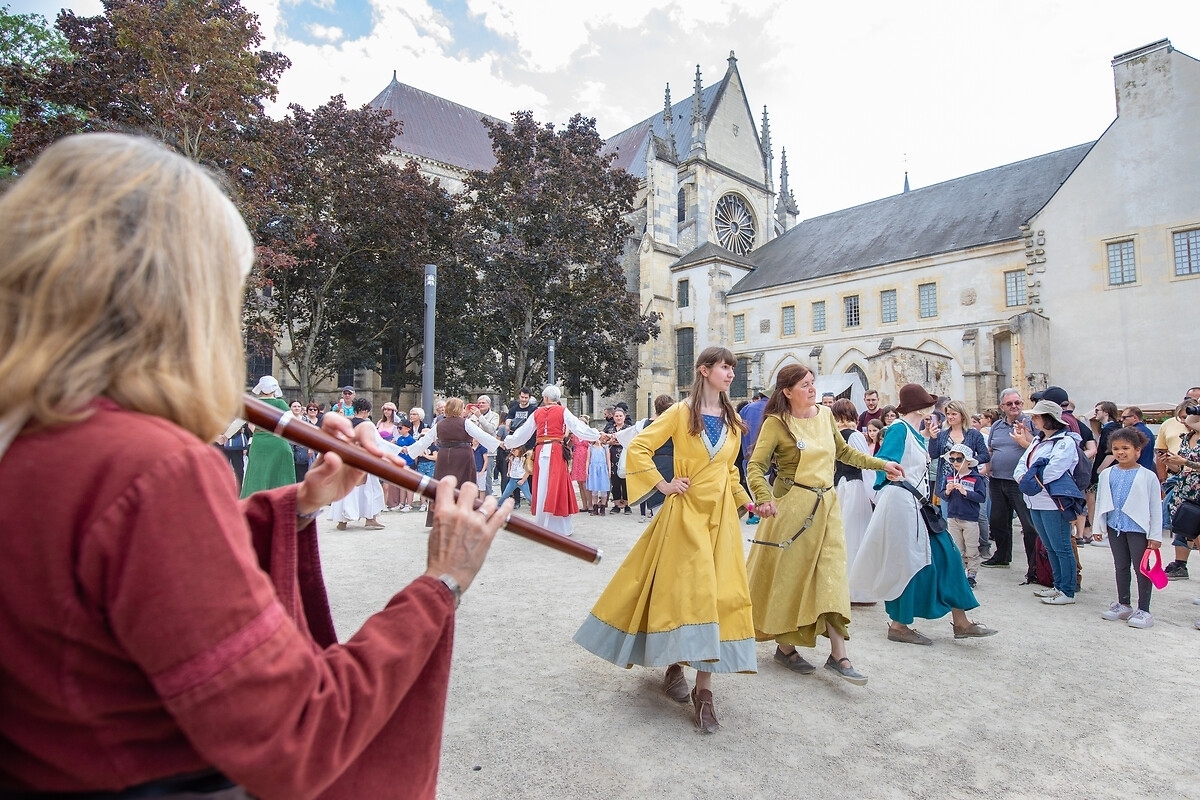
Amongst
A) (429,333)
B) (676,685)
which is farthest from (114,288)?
(429,333)

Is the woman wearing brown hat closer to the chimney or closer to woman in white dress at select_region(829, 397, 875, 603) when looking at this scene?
woman in white dress at select_region(829, 397, 875, 603)

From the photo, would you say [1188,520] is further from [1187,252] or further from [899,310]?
[899,310]

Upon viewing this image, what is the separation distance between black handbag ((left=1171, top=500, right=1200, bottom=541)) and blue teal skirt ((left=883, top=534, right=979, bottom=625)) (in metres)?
3.36

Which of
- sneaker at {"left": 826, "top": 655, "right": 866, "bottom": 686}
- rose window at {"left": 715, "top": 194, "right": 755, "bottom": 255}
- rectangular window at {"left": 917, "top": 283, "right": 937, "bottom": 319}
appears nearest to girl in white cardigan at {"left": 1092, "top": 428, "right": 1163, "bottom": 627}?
sneaker at {"left": 826, "top": 655, "right": 866, "bottom": 686}

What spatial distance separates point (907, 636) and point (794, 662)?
1.25 m

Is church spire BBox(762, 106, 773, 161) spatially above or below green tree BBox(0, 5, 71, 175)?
above

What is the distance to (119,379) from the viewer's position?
3.08ft

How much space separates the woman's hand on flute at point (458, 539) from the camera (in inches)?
52.3

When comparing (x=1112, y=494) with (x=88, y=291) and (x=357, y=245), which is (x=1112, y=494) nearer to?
(x=88, y=291)

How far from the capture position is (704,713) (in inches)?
146

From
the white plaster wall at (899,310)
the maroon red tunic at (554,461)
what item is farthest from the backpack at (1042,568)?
the white plaster wall at (899,310)

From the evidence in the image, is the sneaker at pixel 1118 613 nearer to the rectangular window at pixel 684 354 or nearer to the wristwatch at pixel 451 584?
the wristwatch at pixel 451 584

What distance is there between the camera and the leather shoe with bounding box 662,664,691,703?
13.3ft

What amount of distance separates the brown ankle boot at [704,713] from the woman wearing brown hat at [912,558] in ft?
7.46
